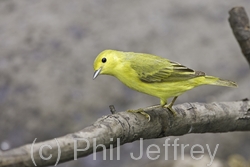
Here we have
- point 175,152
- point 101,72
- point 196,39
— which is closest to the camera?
point 101,72

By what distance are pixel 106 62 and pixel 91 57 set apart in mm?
3314

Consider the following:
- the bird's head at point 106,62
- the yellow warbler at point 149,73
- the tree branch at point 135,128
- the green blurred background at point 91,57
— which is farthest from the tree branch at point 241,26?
the green blurred background at point 91,57

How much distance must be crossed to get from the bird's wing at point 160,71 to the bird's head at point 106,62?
16 centimetres

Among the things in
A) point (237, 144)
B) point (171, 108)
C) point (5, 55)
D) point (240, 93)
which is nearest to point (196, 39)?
point (240, 93)

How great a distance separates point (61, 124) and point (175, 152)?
1615mm

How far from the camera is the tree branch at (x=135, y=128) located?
2.54m

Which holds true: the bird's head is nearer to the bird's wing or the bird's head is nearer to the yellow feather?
the yellow feather

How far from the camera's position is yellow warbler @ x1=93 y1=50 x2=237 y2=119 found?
A: 13.4 ft

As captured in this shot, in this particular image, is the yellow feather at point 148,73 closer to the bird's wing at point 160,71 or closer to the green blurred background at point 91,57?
the bird's wing at point 160,71

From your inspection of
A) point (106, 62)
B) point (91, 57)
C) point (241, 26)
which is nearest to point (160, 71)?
point (106, 62)

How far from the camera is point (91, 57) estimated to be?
7.33 metres

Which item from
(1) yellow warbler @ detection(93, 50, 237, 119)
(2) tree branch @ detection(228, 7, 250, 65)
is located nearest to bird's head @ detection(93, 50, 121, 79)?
(1) yellow warbler @ detection(93, 50, 237, 119)

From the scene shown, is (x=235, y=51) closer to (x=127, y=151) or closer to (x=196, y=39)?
(x=196, y=39)

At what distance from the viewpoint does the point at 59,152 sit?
8.69 feet
